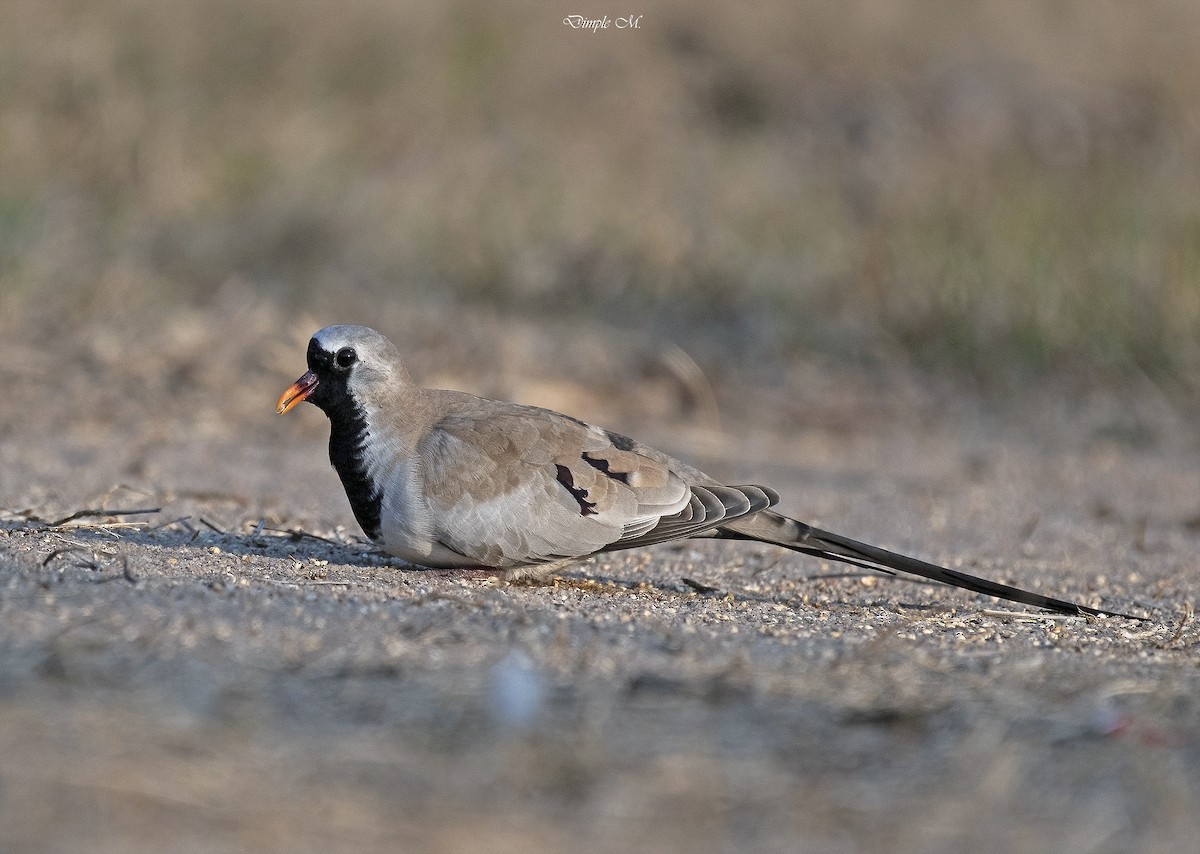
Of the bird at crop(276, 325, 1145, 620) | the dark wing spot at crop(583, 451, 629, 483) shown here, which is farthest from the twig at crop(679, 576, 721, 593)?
the dark wing spot at crop(583, 451, 629, 483)

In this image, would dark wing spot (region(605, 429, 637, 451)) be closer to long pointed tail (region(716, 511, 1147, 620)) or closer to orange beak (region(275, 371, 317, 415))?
long pointed tail (region(716, 511, 1147, 620))

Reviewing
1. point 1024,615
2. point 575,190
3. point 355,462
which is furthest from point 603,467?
point 575,190

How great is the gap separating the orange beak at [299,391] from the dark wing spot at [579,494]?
758 mm

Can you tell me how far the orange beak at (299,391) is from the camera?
4.36 meters

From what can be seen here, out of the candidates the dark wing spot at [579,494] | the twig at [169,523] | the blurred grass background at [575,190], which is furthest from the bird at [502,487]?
the blurred grass background at [575,190]

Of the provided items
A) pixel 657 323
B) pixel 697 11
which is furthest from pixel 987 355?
pixel 697 11

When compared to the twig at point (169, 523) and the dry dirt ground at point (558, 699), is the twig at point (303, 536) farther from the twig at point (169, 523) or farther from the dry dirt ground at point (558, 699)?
the twig at point (169, 523)

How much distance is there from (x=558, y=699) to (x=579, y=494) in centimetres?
136

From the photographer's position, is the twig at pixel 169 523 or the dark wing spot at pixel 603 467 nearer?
the dark wing spot at pixel 603 467

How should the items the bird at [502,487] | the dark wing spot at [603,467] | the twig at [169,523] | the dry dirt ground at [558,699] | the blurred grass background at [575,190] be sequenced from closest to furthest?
the dry dirt ground at [558,699] → the bird at [502,487] → the dark wing spot at [603,467] → the twig at [169,523] → the blurred grass background at [575,190]

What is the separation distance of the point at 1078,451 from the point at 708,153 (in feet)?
22.9

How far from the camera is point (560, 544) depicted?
4.16 meters

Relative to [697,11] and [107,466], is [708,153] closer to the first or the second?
[697,11]

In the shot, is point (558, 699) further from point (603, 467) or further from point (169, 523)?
point (169, 523)
